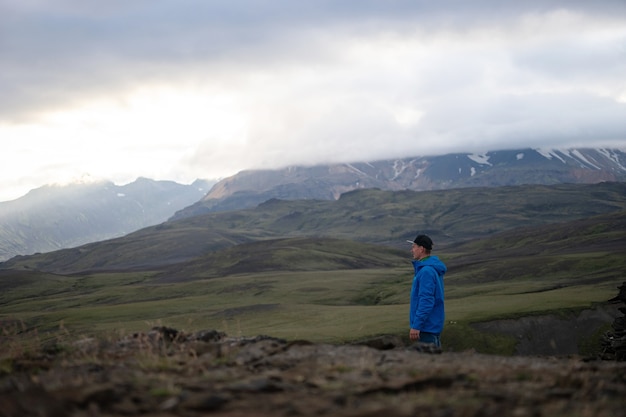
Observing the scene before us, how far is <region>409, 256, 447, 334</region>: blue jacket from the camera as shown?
18.1 metres

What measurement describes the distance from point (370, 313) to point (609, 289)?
95.0 feet

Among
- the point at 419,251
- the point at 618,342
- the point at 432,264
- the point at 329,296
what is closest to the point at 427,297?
the point at 432,264

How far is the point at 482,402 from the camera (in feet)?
33.5

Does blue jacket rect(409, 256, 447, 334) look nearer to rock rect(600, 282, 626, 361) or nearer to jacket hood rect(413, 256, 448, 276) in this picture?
jacket hood rect(413, 256, 448, 276)

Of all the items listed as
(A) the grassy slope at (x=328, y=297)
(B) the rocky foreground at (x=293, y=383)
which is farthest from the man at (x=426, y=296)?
(A) the grassy slope at (x=328, y=297)

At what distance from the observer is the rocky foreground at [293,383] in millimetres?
9852

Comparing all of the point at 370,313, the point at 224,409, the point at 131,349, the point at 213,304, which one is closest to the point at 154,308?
the point at 213,304

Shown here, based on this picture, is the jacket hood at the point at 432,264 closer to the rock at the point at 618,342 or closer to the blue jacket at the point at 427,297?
the blue jacket at the point at 427,297

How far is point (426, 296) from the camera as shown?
1811 cm

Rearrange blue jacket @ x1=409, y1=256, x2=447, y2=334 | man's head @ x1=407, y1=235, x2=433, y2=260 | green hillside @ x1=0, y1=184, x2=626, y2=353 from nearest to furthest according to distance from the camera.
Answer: blue jacket @ x1=409, y1=256, x2=447, y2=334, man's head @ x1=407, y1=235, x2=433, y2=260, green hillside @ x1=0, y1=184, x2=626, y2=353

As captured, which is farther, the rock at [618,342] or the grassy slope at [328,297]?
the grassy slope at [328,297]

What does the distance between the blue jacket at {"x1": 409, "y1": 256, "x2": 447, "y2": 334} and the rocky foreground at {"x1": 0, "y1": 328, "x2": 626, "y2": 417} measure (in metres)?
1.60

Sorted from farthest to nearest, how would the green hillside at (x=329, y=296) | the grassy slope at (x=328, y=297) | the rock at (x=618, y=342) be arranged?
the grassy slope at (x=328, y=297) → the green hillside at (x=329, y=296) → the rock at (x=618, y=342)

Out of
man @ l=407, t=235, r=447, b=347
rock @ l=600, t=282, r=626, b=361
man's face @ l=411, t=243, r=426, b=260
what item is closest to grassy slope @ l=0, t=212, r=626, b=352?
man @ l=407, t=235, r=447, b=347
